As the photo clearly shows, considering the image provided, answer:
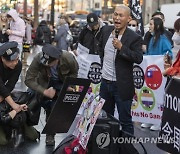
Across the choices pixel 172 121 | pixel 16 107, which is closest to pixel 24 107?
pixel 16 107

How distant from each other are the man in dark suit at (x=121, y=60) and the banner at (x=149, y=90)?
1808 millimetres

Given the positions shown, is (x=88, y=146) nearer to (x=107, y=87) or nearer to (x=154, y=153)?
(x=107, y=87)

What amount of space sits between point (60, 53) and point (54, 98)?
0.59 meters

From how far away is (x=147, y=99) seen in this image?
7.60 meters

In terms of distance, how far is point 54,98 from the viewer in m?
6.03

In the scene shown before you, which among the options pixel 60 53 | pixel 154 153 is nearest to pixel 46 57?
pixel 60 53

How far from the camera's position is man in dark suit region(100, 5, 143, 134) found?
5531 millimetres

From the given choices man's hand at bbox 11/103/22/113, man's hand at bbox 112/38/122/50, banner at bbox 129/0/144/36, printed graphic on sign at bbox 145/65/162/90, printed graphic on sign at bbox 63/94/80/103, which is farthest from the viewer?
banner at bbox 129/0/144/36

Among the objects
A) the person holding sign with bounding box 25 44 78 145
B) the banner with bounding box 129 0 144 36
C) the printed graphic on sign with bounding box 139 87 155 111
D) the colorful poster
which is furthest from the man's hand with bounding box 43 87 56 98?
the banner with bounding box 129 0 144 36

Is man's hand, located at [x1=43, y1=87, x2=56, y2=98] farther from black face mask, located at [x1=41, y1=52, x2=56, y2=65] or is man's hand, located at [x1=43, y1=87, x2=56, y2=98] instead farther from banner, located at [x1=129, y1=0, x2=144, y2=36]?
banner, located at [x1=129, y1=0, x2=144, y2=36]

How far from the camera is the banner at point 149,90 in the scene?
7434mm

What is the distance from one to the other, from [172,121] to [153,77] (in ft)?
11.2

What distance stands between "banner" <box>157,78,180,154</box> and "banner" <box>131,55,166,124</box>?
3.18 m

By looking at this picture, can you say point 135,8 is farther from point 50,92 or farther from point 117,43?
point 117,43
